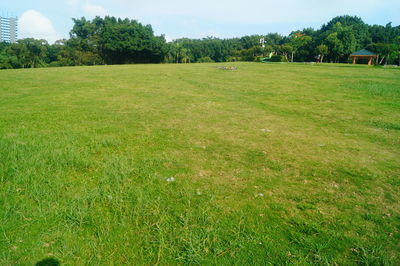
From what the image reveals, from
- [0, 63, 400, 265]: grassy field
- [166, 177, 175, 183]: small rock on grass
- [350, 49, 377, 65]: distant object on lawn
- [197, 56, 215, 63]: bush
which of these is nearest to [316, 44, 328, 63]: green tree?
[350, 49, 377, 65]: distant object on lawn

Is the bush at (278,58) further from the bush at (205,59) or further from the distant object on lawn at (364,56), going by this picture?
the bush at (205,59)

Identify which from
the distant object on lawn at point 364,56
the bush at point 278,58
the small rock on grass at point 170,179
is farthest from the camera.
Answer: the bush at point 278,58

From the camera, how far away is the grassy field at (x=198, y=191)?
10.2 feet

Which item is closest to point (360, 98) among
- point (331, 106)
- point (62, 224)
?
point (331, 106)

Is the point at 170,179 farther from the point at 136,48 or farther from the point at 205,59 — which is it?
the point at 205,59

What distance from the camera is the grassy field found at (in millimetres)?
3123

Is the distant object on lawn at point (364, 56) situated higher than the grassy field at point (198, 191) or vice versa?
the distant object on lawn at point (364, 56)

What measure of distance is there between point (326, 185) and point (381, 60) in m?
85.2

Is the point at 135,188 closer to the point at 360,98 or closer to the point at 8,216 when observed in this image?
the point at 8,216

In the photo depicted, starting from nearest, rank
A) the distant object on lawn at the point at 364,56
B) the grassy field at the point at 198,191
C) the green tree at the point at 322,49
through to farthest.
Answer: the grassy field at the point at 198,191, the distant object on lawn at the point at 364,56, the green tree at the point at 322,49

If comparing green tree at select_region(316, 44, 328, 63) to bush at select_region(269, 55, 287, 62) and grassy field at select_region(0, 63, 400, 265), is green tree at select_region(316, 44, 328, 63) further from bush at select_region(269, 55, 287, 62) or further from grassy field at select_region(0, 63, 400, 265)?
grassy field at select_region(0, 63, 400, 265)

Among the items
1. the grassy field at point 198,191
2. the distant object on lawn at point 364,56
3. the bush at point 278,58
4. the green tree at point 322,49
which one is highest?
the green tree at point 322,49

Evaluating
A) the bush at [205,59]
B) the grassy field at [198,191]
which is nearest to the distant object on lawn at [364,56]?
the bush at [205,59]

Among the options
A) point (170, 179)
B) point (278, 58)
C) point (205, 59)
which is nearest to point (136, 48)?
point (205, 59)
